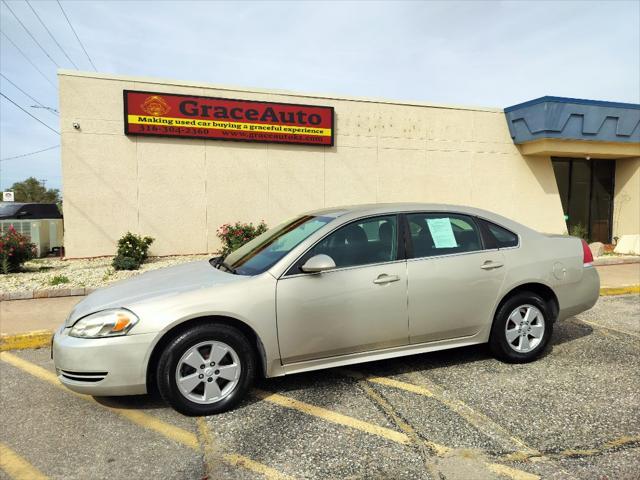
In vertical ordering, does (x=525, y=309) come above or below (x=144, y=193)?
Result: below

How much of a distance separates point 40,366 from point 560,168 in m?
15.8

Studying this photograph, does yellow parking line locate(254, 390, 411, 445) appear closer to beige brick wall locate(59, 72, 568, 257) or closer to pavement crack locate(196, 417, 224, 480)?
pavement crack locate(196, 417, 224, 480)

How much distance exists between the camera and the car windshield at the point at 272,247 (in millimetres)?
3725

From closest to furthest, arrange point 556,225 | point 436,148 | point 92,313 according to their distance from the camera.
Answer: point 92,313 → point 436,148 → point 556,225

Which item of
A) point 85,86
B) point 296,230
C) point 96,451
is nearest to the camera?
point 96,451

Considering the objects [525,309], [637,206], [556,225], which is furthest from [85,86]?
[637,206]

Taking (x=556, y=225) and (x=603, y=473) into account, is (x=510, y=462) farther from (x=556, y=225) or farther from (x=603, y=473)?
(x=556, y=225)

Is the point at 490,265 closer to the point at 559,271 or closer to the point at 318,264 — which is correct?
the point at 559,271

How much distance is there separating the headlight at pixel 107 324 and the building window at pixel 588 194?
1548cm

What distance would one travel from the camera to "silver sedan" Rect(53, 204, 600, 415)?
3182 mm

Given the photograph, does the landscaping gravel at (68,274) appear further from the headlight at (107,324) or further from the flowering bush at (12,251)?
the headlight at (107,324)

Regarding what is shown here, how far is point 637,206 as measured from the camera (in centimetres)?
1509

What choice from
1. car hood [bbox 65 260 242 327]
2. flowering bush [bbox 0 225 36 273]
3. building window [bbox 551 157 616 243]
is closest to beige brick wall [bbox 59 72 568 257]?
building window [bbox 551 157 616 243]

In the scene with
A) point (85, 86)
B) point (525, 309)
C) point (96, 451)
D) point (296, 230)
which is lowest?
point (96, 451)
